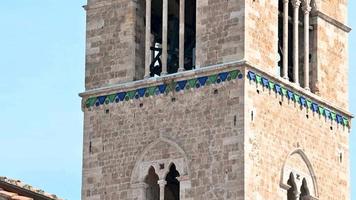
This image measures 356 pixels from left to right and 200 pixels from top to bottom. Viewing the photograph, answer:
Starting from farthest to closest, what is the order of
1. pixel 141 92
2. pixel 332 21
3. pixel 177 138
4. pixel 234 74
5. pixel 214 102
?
1. pixel 332 21
2. pixel 141 92
3. pixel 177 138
4. pixel 214 102
5. pixel 234 74

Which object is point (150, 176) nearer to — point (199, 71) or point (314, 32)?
point (199, 71)

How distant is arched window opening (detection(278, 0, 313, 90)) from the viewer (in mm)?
40781

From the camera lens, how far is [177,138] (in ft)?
130

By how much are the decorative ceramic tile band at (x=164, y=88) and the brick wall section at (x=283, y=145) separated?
564mm

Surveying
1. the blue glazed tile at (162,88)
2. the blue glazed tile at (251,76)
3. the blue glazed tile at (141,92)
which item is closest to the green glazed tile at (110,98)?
the blue glazed tile at (141,92)

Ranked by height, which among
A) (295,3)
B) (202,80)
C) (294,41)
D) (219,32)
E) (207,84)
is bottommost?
(207,84)

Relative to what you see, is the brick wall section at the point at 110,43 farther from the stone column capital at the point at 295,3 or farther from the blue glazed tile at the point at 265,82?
the stone column capital at the point at 295,3

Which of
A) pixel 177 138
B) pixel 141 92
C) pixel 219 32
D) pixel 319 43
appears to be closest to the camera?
pixel 177 138

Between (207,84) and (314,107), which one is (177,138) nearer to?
(207,84)

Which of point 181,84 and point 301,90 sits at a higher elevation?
point 301,90

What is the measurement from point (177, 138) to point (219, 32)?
2524 mm

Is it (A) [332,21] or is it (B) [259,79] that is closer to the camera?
(B) [259,79]

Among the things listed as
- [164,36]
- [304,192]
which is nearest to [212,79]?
[164,36]

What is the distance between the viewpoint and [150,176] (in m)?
39.9
